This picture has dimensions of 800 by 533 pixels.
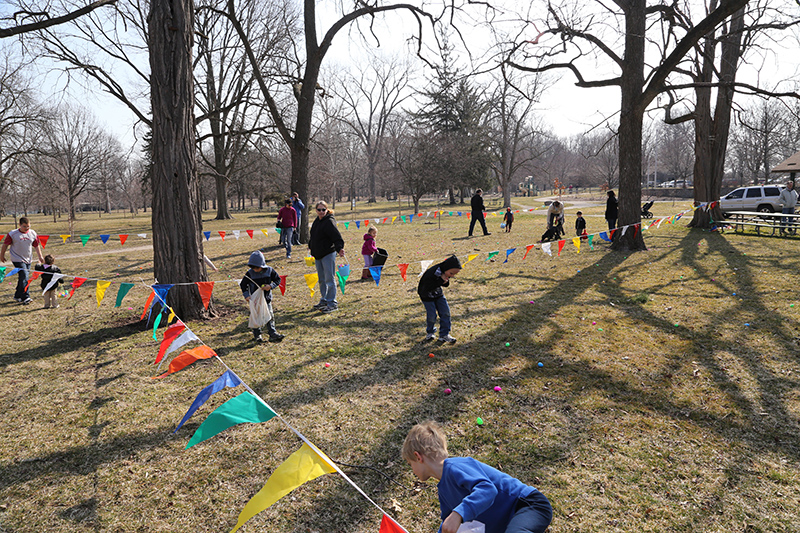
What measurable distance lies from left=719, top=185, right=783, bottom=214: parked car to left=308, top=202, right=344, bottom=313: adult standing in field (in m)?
22.0

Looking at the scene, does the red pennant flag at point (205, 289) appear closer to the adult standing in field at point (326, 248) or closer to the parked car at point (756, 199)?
the adult standing in field at point (326, 248)

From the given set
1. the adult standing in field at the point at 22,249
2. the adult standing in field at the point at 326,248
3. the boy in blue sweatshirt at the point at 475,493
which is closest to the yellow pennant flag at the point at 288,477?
the boy in blue sweatshirt at the point at 475,493

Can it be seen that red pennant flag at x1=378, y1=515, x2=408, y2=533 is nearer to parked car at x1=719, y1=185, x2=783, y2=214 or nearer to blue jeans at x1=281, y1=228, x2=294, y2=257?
blue jeans at x1=281, y1=228, x2=294, y2=257

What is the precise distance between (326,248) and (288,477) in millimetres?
5526

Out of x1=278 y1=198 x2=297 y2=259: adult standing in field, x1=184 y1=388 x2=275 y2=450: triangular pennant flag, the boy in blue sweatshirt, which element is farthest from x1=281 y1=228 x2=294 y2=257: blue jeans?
the boy in blue sweatshirt

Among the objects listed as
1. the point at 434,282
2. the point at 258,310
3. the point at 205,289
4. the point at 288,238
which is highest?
the point at 288,238

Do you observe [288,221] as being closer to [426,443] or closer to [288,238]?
[288,238]

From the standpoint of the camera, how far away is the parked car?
21.3m

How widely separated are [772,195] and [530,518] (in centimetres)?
2696

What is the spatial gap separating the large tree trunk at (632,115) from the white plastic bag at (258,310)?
33.6 ft

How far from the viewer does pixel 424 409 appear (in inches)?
170

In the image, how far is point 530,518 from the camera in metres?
2.12

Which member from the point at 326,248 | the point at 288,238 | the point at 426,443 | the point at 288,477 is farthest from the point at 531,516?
the point at 288,238

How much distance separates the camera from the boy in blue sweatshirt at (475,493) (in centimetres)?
205
